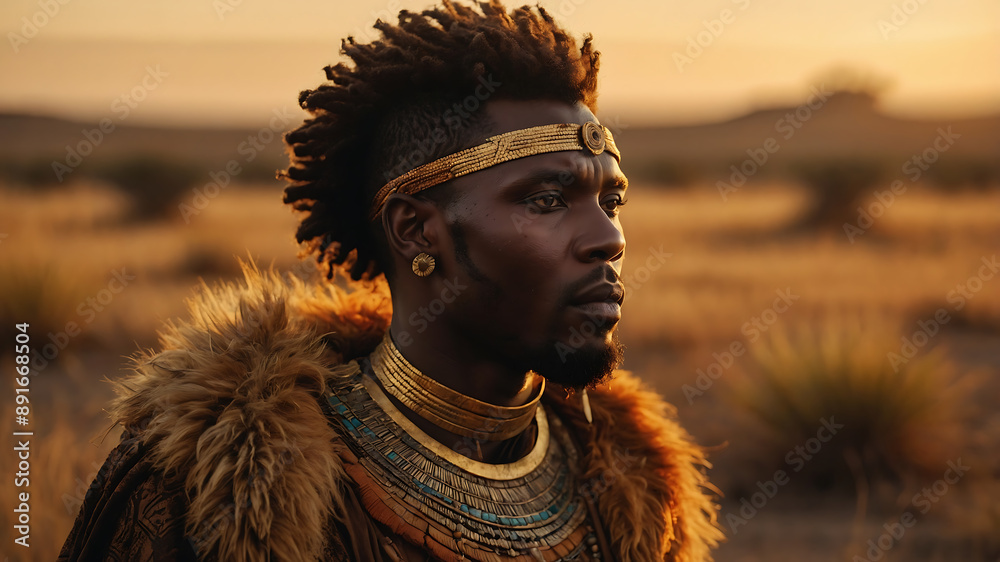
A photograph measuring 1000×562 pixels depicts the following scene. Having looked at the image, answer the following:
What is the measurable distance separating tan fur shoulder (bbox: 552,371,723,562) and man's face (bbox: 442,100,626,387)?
1.80 feet

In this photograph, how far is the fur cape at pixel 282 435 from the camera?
2.14 meters

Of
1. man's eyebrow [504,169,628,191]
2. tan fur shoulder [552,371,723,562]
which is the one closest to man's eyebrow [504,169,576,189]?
man's eyebrow [504,169,628,191]

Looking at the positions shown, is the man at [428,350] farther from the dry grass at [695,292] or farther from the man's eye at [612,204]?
the dry grass at [695,292]

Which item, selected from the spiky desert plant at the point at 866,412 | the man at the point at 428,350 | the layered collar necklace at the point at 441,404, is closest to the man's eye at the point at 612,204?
the man at the point at 428,350

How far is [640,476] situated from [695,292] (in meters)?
10.0

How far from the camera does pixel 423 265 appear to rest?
262 cm

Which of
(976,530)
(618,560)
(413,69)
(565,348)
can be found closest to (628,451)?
(618,560)

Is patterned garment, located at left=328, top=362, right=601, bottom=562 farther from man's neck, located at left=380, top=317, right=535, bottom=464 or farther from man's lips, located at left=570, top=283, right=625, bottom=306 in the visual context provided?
man's lips, located at left=570, top=283, right=625, bottom=306

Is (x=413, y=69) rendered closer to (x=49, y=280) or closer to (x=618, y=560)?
(x=618, y=560)

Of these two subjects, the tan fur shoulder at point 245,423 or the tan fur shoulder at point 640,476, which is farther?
the tan fur shoulder at point 640,476

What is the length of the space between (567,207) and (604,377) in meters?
0.60

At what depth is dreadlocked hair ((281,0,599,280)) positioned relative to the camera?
2.61 metres

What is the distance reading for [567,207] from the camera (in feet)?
8.38

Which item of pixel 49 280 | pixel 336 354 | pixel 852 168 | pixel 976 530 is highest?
pixel 852 168
